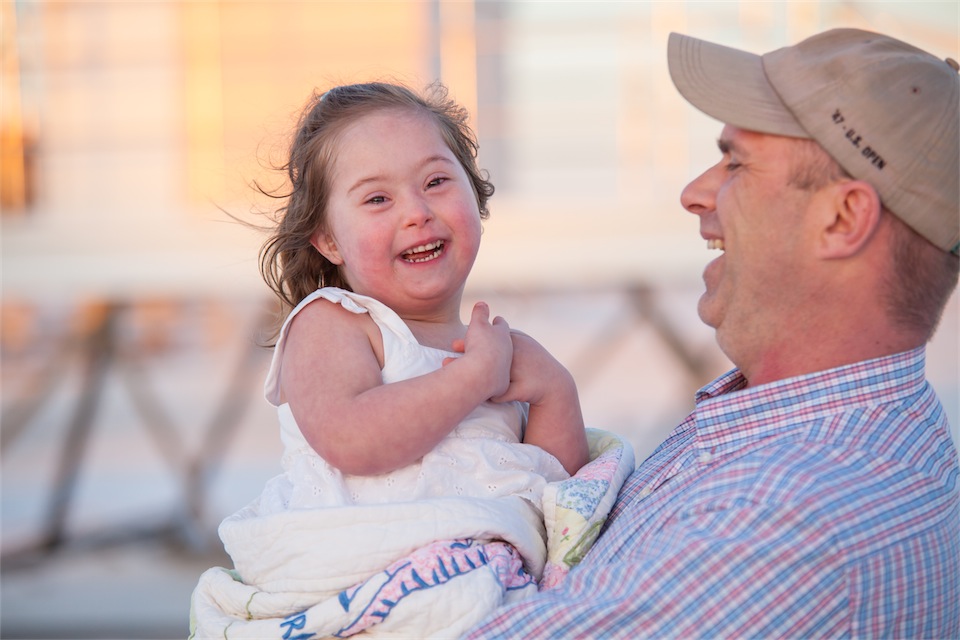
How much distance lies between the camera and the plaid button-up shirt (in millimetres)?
1119

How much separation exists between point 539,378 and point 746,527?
0.46 metres

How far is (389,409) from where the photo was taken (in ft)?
4.34

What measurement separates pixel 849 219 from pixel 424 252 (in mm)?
626

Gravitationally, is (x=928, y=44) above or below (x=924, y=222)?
above

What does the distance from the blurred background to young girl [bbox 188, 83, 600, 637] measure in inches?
66.5

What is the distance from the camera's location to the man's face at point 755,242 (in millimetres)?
1334

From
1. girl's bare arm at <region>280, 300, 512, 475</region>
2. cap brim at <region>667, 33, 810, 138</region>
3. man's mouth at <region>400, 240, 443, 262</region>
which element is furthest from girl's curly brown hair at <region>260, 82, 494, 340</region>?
cap brim at <region>667, 33, 810, 138</region>

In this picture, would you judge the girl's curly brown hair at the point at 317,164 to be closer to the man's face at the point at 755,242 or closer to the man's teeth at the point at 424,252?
the man's teeth at the point at 424,252

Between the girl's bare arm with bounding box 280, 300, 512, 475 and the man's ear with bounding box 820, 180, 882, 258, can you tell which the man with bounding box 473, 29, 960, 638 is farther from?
the girl's bare arm with bounding box 280, 300, 512, 475

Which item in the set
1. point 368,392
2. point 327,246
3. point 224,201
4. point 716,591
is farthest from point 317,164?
point 224,201

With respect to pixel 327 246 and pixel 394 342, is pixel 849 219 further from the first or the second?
pixel 327 246

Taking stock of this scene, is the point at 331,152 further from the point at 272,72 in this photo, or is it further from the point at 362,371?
the point at 272,72

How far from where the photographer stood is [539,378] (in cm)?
152

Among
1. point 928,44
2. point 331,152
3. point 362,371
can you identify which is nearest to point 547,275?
point 928,44
